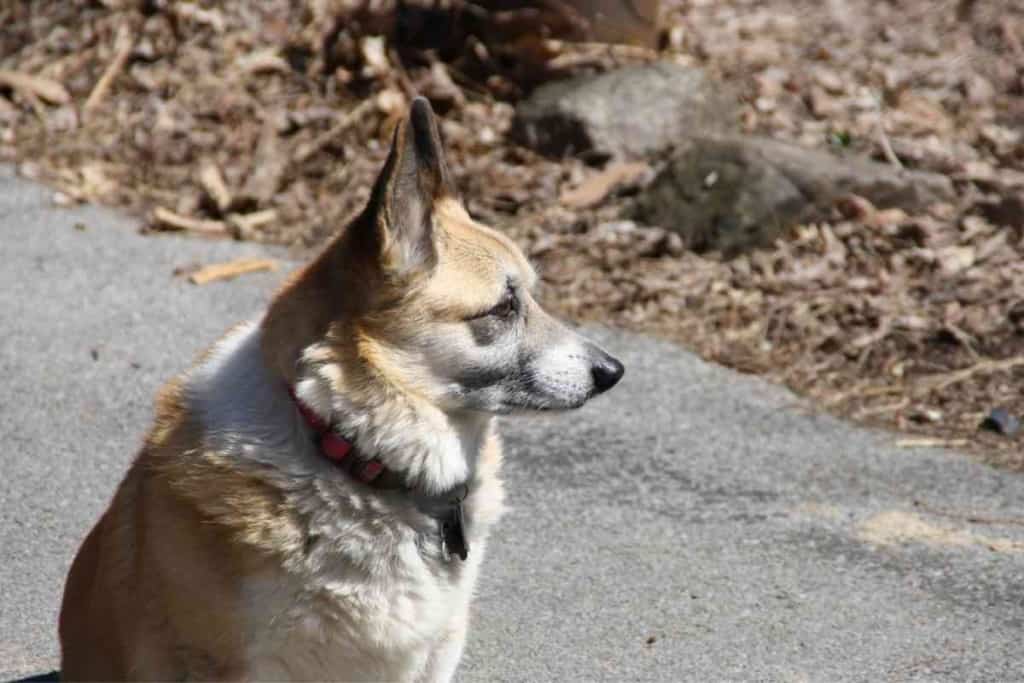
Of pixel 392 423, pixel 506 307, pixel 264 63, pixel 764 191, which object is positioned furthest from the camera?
pixel 264 63

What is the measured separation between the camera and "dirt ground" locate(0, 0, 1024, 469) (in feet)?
21.3

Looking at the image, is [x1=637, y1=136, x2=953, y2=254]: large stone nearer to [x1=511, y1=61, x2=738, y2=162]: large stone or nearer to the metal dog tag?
[x1=511, y1=61, x2=738, y2=162]: large stone

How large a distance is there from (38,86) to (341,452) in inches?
270

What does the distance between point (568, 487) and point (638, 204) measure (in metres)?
2.54

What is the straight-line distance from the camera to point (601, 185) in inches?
307

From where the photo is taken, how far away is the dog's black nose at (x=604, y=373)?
3656 mm

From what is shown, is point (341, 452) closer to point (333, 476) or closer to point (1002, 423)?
point (333, 476)

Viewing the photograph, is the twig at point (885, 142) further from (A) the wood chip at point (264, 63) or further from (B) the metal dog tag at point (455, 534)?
(B) the metal dog tag at point (455, 534)

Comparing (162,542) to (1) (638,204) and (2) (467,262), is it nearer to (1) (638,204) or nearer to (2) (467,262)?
(2) (467,262)

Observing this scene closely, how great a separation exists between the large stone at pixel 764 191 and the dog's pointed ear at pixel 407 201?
12.9 feet

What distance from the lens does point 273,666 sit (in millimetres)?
3262

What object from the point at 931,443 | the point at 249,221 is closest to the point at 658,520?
the point at 931,443

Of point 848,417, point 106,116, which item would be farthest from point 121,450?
point 106,116

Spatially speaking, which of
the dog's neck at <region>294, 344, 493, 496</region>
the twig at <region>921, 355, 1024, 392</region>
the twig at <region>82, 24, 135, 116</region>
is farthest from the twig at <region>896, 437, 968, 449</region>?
the twig at <region>82, 24, 135, 116</region>
